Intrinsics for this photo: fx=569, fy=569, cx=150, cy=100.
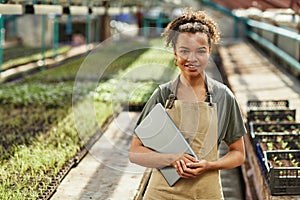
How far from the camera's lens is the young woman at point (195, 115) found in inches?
83.3

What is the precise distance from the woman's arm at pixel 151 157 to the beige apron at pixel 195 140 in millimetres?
76

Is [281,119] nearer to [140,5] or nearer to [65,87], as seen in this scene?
[65,87]

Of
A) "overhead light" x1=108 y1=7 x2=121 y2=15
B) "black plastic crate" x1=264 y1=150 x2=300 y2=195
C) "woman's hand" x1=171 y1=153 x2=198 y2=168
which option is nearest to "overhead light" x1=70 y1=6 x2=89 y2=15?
"overhead light" x1=108 y1=7 x2=121 y2=15

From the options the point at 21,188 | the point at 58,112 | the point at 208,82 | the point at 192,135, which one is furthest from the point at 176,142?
the point at 58,112

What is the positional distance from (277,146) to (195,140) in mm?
2239

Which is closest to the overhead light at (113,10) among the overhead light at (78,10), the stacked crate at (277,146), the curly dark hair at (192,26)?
the overhead light at (78,10)

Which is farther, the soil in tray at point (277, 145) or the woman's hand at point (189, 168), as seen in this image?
the soil in tray at point (277, 145)

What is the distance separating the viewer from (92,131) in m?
5.43

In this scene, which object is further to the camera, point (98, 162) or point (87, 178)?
point (98, 162)

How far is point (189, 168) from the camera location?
207cm

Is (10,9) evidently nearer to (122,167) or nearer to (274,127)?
(122,167)

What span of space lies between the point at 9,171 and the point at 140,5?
12.3m

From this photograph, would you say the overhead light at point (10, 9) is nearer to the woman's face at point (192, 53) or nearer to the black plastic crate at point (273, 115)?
the black plastic crate at point (273, 115)

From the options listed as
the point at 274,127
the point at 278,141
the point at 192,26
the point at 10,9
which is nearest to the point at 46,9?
the point at 10,9
